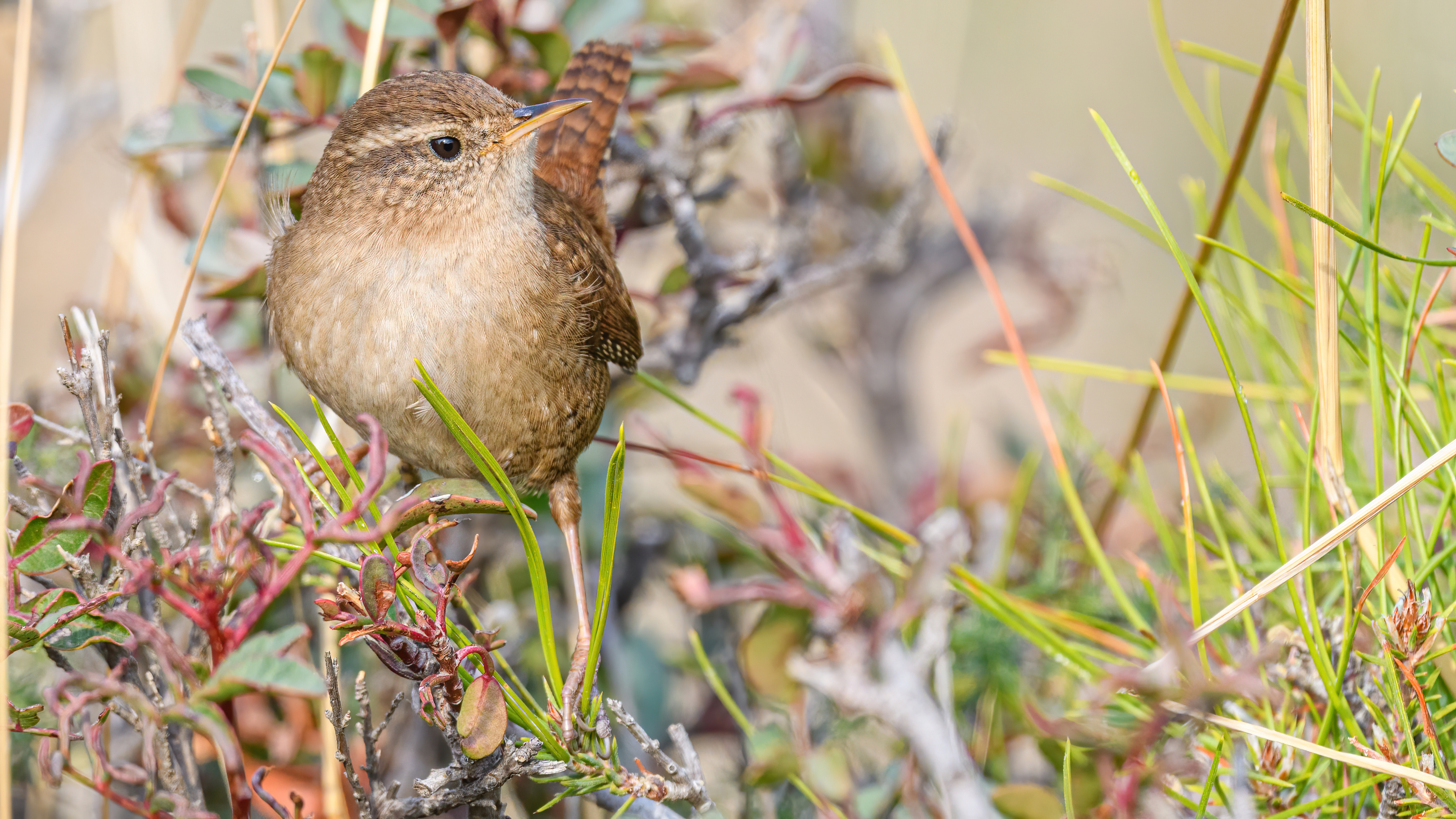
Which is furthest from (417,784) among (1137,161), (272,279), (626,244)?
(1137,161)

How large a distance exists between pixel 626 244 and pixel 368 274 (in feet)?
5.11

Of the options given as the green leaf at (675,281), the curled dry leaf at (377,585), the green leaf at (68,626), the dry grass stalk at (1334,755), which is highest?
the green leaf at (675,281)

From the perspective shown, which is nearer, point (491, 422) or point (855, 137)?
point (491, 422)

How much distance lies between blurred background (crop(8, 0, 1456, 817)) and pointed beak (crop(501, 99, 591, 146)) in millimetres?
378

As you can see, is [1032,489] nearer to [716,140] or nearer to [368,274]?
[716,140]

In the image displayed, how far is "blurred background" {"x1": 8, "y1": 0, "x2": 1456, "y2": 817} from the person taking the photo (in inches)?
78.8

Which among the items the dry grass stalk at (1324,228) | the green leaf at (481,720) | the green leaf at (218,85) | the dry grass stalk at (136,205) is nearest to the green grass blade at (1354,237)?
the dry grass stalk at (1324,228)

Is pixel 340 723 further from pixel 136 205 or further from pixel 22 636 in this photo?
pixel 136 205

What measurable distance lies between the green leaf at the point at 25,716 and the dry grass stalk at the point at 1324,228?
1487 mm

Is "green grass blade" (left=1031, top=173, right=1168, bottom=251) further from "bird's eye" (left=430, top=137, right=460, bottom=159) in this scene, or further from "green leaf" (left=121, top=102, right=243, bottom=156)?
"green leaf" (left=121, top=102, right=243, bottom=156)

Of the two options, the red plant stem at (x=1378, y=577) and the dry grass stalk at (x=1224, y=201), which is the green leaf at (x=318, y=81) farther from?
the red plant stem at (x=1378, y=577)

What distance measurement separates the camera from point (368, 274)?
143 cm

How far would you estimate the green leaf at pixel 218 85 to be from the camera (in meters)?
1.70

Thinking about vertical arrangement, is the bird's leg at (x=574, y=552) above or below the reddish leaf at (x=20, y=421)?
below
